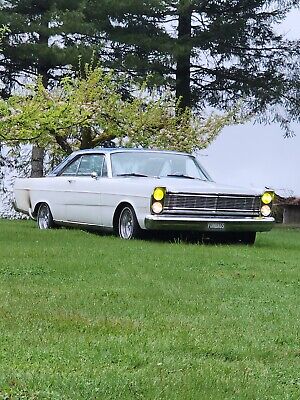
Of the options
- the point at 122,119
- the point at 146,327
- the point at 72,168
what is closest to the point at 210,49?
the point at 122,119

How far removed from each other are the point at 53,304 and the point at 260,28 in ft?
67.4

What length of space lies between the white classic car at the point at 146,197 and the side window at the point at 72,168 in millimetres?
14

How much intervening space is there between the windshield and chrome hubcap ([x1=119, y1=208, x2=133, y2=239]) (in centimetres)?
78

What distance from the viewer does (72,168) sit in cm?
1530

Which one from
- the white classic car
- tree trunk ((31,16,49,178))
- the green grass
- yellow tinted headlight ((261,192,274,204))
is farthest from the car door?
tree trunk ((31,16,49,178))

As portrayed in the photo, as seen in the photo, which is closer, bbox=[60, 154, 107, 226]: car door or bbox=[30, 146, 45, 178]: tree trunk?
bbox=[60, 154, 107, 226]: car door

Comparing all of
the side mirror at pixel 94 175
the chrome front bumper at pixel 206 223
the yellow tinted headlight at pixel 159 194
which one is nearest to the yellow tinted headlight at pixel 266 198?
the chrome front bumper at pixel 206 223

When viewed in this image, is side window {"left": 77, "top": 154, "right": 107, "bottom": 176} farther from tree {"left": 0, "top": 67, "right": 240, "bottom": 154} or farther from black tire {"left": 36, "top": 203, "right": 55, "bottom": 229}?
tree {"left": 0, "top": 67, "right": 240, "bottom": 154}

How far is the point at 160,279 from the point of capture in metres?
8.22

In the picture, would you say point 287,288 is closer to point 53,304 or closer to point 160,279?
point 160,279

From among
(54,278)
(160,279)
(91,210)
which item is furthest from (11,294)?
(91,210)

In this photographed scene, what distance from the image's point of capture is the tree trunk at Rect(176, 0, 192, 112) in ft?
80.1

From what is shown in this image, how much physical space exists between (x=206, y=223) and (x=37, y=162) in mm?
13982

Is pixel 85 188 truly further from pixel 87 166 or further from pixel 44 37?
pixel 44 37
